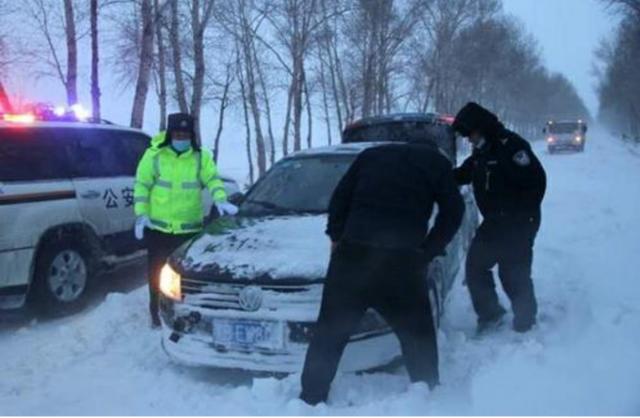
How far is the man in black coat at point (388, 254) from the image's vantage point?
383 centimetres

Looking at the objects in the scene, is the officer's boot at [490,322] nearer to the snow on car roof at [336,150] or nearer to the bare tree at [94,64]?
the snow on car roof at [336,150]

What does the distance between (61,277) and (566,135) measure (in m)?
38.5

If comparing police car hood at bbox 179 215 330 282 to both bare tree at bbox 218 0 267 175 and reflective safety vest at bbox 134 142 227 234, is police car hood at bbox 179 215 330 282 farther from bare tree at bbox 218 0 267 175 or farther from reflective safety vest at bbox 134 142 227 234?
bare tree at bbox 218 0 267 175

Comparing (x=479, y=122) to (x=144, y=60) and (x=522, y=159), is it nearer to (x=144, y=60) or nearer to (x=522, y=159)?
(x=522, y=159)

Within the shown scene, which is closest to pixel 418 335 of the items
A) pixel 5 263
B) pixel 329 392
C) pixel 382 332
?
pixel 382 332

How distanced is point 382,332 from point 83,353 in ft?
8.39

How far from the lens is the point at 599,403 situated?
12.0 feet

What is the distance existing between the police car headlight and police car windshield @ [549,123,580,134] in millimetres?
39400

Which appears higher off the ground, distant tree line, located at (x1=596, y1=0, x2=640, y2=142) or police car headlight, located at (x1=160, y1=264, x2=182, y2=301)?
distant tree line, located at (x1=596, y1=0, x2=640, y2=142)

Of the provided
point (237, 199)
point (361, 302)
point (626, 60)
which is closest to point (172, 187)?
point (237, 199)

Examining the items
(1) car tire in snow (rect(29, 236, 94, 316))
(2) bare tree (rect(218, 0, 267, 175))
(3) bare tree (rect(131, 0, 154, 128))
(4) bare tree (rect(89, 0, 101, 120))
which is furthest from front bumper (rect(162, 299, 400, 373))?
(2) bare tree (rect(218, 0, 267, 175))

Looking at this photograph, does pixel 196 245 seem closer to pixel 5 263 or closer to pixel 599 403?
pixel 5 263

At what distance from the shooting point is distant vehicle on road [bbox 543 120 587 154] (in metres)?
40.3

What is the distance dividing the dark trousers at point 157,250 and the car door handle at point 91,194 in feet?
4.25
